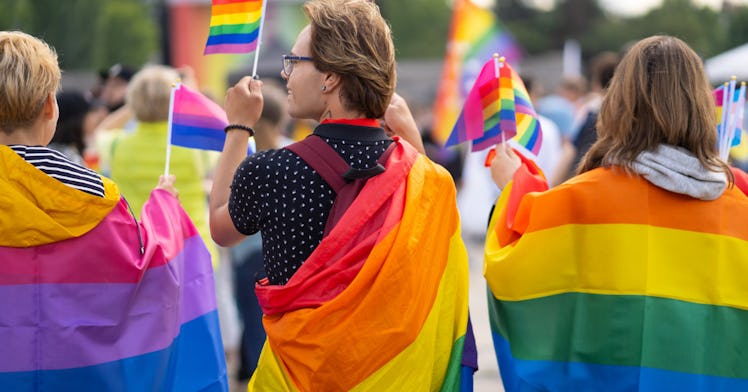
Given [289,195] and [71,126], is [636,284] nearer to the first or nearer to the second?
[289,195]

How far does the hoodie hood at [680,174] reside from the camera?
10.4 feet

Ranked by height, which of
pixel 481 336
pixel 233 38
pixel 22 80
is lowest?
pixel 481 336

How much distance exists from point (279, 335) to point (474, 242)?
11.0 m

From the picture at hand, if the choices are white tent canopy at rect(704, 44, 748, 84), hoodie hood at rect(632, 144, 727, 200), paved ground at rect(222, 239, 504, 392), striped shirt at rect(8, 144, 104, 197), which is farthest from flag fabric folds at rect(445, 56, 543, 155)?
white tent canopy at rect(704, 44, 748, 84)

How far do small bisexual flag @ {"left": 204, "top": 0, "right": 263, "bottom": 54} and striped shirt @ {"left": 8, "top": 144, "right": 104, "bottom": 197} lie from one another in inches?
27.7

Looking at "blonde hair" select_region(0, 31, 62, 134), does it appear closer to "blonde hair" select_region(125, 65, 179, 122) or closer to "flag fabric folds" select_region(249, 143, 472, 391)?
"flag fabric folds" select_region(249, 143, 472, 391)

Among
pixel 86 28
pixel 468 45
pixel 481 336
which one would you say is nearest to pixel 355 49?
pixel 481 336

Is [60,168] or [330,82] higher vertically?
[330,82]

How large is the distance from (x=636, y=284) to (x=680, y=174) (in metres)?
0.36

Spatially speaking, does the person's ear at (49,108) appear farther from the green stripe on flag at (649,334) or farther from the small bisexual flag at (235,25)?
the green stripe on flag at (649,334)

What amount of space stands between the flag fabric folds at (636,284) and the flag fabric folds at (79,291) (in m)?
1.21

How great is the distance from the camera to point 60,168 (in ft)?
10.5

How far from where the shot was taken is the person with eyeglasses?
293 cm

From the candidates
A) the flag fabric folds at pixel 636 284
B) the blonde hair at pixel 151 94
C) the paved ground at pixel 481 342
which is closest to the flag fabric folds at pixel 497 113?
the flag fabric folds at pixel 636 284
